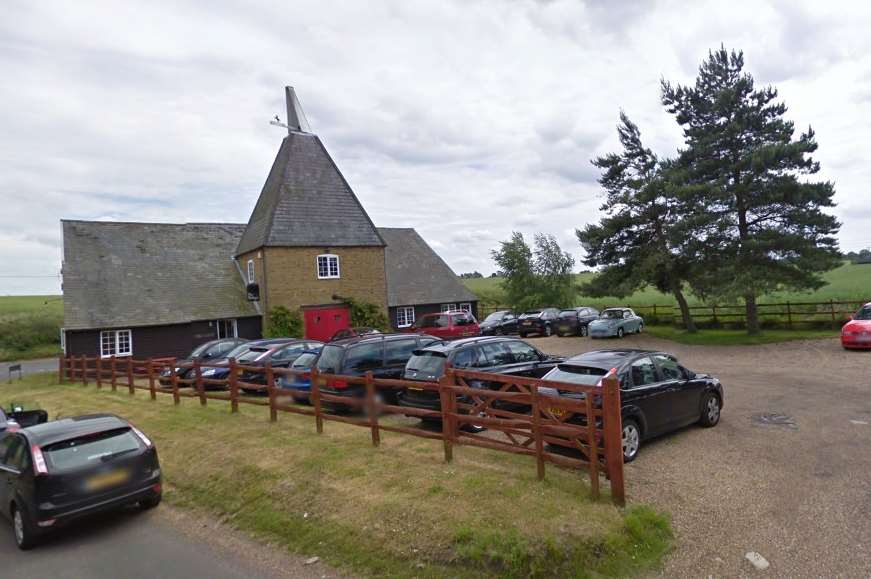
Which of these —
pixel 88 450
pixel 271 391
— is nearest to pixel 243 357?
pixel 271 391

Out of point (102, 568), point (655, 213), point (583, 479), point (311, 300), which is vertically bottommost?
point (102, 568)

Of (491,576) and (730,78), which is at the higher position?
(730,78)

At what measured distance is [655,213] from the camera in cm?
2609

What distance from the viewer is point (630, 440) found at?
788 centimetres

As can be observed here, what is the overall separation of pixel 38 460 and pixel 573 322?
85.4 feet

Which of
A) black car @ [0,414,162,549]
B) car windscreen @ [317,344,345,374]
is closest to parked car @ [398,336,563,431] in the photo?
car windscreen @ [317,344,345,374]

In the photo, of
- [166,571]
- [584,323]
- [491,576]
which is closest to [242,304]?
[584,323]

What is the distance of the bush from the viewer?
26.4 meters

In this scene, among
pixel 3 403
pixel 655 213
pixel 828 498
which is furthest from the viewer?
pixel 655 213

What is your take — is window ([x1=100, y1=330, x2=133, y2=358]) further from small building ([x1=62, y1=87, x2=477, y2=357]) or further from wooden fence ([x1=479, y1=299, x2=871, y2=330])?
wooden fence ([x1=479, y1=299, x2=871, y2=330])

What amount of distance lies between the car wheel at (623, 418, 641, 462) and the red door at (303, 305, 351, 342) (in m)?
21.0

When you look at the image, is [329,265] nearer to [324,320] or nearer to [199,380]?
[324,320]

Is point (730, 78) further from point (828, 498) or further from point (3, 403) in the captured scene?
point (3, 403)

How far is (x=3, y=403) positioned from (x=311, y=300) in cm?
1301
